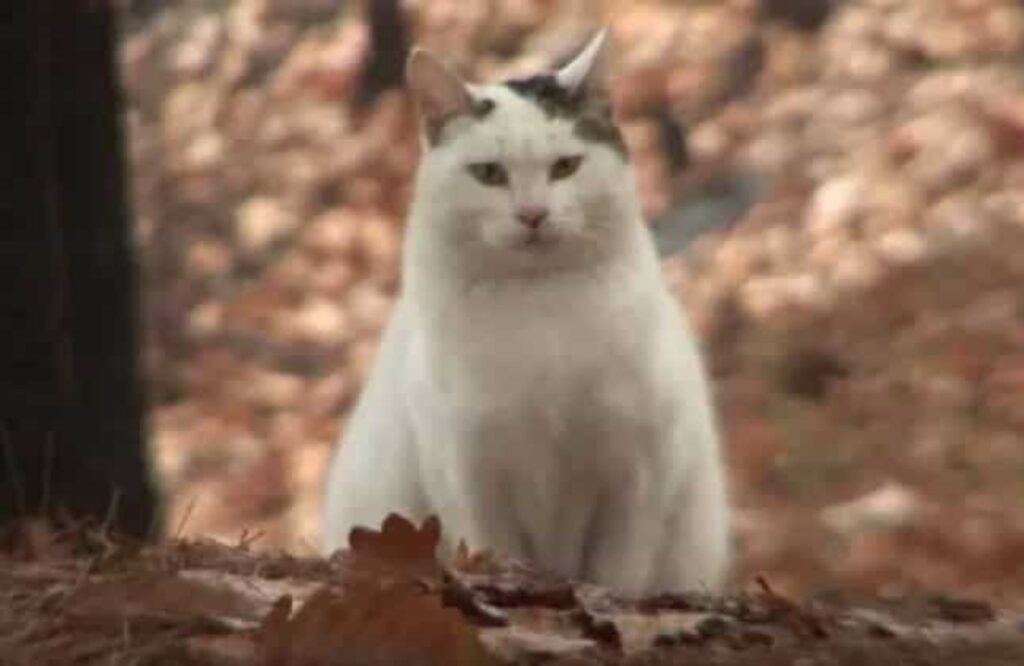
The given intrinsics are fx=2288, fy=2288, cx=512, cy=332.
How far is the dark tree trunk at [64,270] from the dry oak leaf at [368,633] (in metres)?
1.61

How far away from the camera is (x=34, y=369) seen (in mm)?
3275

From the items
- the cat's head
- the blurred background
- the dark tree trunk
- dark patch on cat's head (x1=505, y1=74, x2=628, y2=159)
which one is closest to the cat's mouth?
the cat's head

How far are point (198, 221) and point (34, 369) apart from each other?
2.31m

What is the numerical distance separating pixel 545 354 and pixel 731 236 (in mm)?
2196

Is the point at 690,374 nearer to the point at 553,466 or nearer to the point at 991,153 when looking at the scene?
the point at 553,466

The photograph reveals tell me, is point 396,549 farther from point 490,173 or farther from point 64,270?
point 64,270

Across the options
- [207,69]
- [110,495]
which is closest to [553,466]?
[110,495]

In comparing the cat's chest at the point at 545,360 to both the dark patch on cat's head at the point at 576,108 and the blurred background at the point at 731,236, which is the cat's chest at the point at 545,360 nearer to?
the dark patch on cat's head at the point at 576,108

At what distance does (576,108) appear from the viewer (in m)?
2.95

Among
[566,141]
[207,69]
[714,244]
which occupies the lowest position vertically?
[566,141]

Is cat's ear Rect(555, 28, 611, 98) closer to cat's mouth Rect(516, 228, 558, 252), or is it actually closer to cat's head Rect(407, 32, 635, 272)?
cat's head Rect(407, 32, 635, 272)

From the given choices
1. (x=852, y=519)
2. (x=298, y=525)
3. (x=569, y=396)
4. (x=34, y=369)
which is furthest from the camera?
(x=298, y=525)

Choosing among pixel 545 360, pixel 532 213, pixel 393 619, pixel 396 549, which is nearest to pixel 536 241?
pixel 532 213

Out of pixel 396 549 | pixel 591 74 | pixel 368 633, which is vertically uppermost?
pixel 591 74
